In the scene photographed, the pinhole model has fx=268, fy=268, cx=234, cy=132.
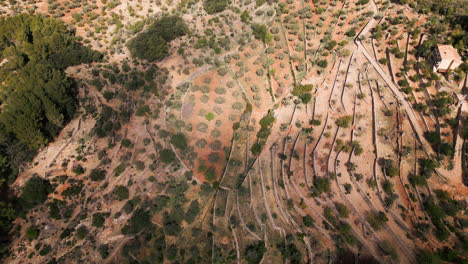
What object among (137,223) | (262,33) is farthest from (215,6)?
(137,223)

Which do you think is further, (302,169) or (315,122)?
(315,122)

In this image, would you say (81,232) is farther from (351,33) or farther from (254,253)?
(351,33)

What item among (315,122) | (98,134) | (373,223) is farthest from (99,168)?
(373,223)

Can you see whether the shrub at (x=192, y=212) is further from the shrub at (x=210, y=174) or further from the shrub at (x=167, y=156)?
the shrub at (x=167, y=156)

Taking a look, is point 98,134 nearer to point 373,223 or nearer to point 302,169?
point 302,169

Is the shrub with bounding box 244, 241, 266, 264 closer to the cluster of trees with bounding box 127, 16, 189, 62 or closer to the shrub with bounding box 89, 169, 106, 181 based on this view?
the shrub with bounding box 89, 169, 106, 181

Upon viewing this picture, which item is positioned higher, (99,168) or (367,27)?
(367,27)

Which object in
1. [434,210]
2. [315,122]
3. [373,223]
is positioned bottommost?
[373,223]

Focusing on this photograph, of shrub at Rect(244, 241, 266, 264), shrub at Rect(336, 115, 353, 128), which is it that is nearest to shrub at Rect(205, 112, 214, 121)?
shrub at Rect(336, 115, 353, 128)
